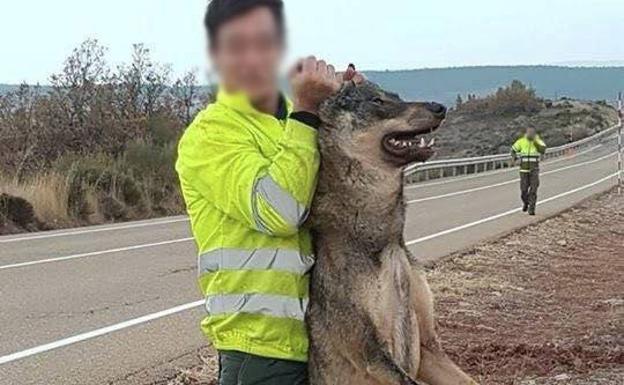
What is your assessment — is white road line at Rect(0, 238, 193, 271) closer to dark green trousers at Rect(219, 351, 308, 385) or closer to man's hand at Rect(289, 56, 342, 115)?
dark green trousers at Rect(219, 351, 308, 385)

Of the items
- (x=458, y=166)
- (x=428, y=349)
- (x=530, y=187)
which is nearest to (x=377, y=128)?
(x=428, y=349)

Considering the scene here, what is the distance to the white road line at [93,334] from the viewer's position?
8.65 m

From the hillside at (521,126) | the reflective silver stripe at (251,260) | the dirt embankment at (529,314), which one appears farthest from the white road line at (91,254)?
the hillside at (521,126)

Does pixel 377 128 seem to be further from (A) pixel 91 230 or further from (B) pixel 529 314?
(A) pixel 91 230

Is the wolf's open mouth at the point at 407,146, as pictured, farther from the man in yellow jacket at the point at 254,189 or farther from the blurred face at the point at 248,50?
the blurred face at the point at 248,50

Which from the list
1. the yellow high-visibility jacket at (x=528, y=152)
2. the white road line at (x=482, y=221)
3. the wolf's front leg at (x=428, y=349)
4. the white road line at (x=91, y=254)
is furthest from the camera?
the yellow high-visibility jacket at (x=528, y=152)

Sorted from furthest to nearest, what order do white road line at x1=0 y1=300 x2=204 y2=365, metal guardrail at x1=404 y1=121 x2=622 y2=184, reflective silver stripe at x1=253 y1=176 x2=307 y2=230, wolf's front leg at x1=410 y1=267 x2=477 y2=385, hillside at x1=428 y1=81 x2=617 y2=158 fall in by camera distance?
hillside at x1=428 y1=81 x2=617 y2=158, metal guardrail at x1=404 y1=121 x2=622 y2=184, white road line at x1=0 y1=300 x2=204 y2=365, wolf's front leg at x1=410 y1=267 x2=477 y2=385, reflective silver stripe at x1=253 y1=176 x2=307 y2=230

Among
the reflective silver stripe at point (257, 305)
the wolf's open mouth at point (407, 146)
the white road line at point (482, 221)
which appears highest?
the wolf's open mouth at point (407, 146)

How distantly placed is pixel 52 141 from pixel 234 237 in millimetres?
24684

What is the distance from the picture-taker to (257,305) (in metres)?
3.16

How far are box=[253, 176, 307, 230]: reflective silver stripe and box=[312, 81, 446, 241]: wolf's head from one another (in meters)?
0.22

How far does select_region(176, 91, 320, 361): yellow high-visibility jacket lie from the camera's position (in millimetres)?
3033

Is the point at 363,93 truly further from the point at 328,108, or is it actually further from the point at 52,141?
the point at 52,141

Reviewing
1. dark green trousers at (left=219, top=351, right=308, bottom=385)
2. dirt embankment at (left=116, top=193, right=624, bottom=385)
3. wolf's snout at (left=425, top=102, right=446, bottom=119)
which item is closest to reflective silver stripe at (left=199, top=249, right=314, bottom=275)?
dark green trousers at (left=219, top=351, right=308, bottom=385)
